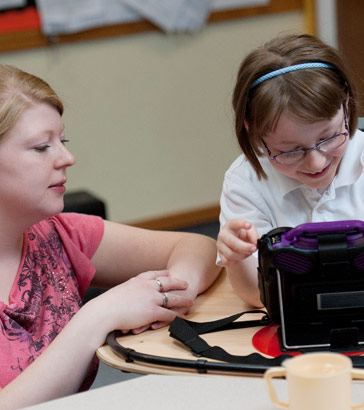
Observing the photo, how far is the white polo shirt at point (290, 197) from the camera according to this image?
1.48 m

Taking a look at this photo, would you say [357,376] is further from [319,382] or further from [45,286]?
[45,286]

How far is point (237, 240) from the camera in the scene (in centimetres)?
127

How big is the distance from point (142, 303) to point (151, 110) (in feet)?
8.90

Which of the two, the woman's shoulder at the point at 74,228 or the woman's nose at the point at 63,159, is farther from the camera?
the woman's shoulder at the point at 74,228

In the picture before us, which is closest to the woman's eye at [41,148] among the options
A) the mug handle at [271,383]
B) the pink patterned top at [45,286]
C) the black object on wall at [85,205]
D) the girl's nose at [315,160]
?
the pink patterned top at [45,286]

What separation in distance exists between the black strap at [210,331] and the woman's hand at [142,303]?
0.18ft

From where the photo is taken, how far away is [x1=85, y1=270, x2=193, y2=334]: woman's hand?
1.28 metres

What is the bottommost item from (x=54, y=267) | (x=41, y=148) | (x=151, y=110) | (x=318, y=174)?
(x=151, y=110)

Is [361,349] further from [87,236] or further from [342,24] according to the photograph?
[342,24]

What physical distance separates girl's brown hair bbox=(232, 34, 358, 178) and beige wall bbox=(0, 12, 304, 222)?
2.37m

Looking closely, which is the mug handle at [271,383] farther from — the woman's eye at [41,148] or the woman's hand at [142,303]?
the woman's eye at [41,148]

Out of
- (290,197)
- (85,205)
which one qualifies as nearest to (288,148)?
(290,197)

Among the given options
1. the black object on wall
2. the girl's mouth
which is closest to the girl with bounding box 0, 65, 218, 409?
the girl's mouth

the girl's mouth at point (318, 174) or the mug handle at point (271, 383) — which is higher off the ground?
the girl's mouth at point (318, 174)
